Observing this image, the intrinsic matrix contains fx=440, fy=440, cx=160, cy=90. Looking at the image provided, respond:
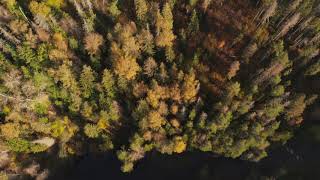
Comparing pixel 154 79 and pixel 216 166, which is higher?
pixel 154 79

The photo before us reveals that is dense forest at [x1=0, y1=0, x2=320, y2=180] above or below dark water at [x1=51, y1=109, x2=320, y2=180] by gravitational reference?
above

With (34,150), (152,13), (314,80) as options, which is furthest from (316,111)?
(34,150)

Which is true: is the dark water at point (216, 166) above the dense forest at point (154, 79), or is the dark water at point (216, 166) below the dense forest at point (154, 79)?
below

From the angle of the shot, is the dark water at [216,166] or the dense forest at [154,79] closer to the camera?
the dark water at [216,166]

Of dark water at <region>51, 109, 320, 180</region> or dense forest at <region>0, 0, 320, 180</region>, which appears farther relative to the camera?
dense forest at <region>0, 0, 320, 180</region>

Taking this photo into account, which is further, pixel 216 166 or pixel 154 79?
pixel 154 79
